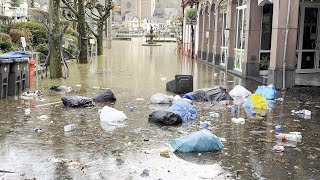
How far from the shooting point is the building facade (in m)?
13.9

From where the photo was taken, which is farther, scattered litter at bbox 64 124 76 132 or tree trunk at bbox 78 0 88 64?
tree trunk at bbox 78 0 88 64

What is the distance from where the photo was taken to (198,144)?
266 inches

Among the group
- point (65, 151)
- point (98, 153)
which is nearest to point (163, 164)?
point (98, 153)

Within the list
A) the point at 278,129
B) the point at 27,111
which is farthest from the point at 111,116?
the point at 278,129

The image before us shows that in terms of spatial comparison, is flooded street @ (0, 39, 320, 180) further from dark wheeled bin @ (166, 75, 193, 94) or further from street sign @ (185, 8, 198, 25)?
street sign @ (185, 8, 198, 25)

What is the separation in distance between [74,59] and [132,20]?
4349 inches

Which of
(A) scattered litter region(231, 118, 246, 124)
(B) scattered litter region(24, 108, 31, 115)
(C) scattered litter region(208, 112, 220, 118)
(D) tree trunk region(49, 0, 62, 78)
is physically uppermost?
(D) tree trunk region(49, 0, 62, 78)

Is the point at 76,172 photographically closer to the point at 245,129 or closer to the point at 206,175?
the point at 206,175

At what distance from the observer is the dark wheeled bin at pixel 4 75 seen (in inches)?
448

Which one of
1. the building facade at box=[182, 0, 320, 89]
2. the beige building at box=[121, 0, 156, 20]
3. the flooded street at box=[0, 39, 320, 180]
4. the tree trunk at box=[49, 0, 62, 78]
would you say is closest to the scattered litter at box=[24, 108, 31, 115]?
the flooded street at box=[0, 39, 320, 180]

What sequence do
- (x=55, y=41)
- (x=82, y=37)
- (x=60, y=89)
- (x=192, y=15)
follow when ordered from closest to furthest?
(x=60, y=89) → (x=55, y=41) → (x=82, y=37) → (x=192, y=15)

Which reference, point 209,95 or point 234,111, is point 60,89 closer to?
point 209,95

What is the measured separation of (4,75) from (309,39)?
38.8 feet

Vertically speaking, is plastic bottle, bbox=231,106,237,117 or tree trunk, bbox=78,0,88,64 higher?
tree trunk, bbox=78,0,88,64
